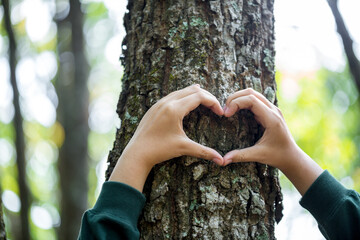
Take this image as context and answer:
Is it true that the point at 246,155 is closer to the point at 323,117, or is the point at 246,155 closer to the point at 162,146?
the point at 162,146

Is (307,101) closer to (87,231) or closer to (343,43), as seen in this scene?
(343,43)

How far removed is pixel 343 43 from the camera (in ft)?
8.57

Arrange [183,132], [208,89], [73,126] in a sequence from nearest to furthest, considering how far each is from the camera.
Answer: [183,132], [208,89], [73,126]

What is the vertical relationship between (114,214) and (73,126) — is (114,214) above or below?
below

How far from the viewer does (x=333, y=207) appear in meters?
1.29

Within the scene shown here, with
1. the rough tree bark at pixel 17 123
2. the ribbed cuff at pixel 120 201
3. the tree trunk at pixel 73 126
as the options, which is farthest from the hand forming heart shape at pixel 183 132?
the rough tree bark at pixel 17 123

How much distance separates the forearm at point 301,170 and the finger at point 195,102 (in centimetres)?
41

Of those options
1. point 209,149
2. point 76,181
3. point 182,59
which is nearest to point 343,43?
point 182,59

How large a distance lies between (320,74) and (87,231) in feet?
28.0

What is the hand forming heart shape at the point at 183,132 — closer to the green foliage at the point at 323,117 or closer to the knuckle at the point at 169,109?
the knuckle at the point at 169,109

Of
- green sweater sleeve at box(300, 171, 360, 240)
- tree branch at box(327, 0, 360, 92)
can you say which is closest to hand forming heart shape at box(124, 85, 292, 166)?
green sweater sleeve at box(300, 171, 360, 240)

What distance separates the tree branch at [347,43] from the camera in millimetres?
2502

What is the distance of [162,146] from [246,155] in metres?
0.36

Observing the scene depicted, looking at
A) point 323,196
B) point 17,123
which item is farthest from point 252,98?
point 17,123
